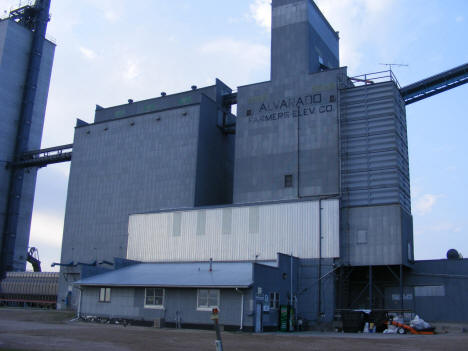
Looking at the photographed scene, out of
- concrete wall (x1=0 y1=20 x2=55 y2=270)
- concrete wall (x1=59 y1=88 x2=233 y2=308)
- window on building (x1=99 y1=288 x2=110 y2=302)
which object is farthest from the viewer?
concrete wall (x1=0 y1=20 x2=55 y2=270)

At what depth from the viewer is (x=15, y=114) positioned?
3280 inches

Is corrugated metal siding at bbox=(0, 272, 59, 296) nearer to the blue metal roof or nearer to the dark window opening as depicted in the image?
the blue metal roof

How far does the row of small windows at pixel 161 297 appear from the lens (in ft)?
117

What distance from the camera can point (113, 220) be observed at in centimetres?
6084

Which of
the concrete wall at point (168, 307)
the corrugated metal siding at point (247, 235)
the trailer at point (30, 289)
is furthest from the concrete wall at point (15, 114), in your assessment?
the concrete wall at point (168, 307)

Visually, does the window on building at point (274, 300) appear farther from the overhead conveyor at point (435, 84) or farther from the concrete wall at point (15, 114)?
the concrete wall at point (15, 114)

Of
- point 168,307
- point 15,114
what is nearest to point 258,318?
point 168,307

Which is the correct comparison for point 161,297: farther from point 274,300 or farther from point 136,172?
point 136,172

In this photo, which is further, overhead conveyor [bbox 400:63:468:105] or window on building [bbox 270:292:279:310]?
overhead conveyor [bbox 400:63:468:105]

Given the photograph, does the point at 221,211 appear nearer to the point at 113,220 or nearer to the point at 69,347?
the point at 113,220

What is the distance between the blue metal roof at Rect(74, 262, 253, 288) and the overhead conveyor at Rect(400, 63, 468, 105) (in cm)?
2656

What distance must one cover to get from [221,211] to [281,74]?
54.2 ft

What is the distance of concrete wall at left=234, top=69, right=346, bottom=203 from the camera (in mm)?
49531

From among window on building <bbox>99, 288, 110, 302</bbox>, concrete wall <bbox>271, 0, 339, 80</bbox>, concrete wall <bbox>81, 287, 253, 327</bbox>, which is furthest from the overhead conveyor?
window on building <bbox>99, 288, 110, 302</bbox>
